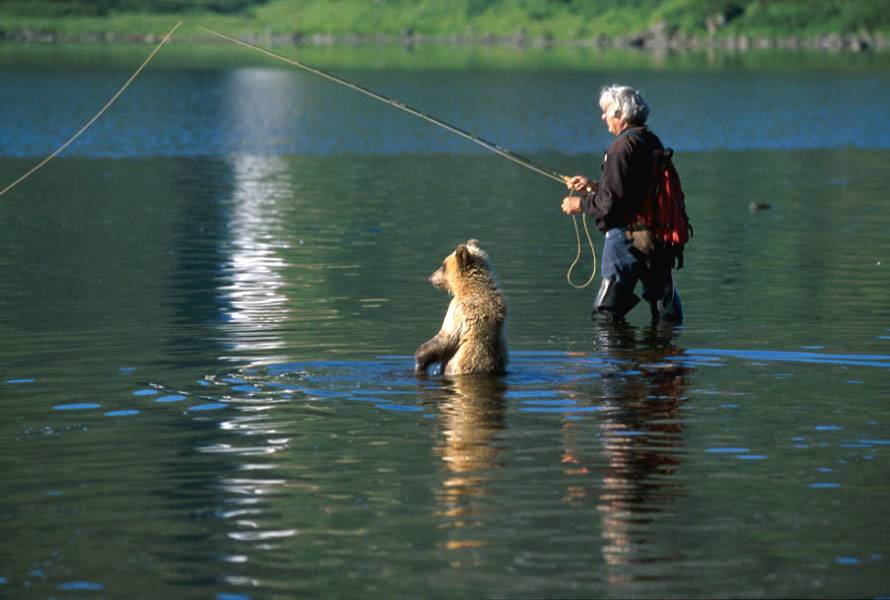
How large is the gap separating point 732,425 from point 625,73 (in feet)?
297

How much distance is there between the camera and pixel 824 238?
25625 millimetres

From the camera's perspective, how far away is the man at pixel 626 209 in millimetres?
16516

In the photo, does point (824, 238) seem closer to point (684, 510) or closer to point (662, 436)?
point (662, 436)

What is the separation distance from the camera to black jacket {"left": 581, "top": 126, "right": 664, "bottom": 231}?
16.4m

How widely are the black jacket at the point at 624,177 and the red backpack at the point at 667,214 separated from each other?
14 cm

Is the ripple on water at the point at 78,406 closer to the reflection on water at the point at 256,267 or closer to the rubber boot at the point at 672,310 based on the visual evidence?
the reflection on water at the point at 256,267

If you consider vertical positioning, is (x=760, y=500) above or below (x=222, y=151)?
below

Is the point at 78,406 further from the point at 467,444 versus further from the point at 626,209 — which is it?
the point at 626,209

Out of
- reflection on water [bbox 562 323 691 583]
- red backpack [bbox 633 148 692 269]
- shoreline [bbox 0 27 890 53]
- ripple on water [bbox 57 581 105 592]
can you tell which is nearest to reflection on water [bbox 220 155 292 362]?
reflection on water [bbox 562 323 691 583]

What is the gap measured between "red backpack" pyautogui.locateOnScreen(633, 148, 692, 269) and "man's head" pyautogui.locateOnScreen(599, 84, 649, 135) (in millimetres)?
420

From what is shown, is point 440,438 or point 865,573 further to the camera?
point 440,438

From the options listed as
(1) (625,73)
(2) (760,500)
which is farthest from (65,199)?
(1) (625,73)

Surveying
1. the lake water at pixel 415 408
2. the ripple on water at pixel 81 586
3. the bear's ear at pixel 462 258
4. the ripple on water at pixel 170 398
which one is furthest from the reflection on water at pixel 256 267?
the ripple on water at pixel 81 586

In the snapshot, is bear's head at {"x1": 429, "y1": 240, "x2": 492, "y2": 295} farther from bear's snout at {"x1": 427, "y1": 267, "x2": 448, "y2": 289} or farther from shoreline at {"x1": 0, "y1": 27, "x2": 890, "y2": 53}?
shoreline at {"x1": 0, "y1": 27, "x2": 890, "y2": 53}
